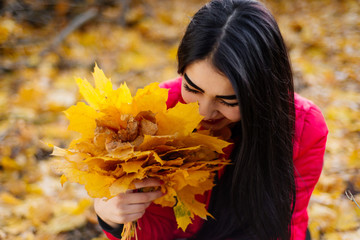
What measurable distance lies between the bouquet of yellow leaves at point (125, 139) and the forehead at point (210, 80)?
5.4 inches

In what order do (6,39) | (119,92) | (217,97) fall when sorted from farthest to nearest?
1. (6,39)
2. (217,97)
3. (119,92)

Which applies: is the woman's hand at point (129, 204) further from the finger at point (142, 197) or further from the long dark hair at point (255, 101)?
the long dark hair at point (255, 101)

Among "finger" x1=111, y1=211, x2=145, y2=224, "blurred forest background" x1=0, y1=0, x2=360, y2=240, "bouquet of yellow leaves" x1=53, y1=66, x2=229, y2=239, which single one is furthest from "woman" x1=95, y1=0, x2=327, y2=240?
"blurred forest background" x1=0, y1=0, x2=360, y2=240

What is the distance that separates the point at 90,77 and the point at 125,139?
246cm

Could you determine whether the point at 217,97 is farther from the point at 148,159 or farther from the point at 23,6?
the point at 23,6

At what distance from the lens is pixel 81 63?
3285mm

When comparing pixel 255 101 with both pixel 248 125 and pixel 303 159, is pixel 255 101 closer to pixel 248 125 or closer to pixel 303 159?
pixel 248 125

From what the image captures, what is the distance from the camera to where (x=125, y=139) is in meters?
0.81

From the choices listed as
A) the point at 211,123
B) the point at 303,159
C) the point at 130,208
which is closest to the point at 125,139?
the point at 130,208

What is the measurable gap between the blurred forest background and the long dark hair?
286mm

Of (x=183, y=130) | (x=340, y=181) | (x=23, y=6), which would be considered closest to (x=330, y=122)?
(x=340, y=181)

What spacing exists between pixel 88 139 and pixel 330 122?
1.99 meters

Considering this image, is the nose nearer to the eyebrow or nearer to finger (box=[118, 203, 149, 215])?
the eyebrow

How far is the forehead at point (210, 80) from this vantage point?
3.02 ft
